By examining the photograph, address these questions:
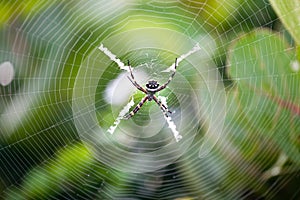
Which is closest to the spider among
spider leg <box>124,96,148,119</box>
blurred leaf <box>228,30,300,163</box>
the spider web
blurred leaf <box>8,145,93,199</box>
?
spider leg <box>124,96,148,119</box>

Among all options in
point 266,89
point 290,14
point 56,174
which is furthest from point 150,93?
point 290,14

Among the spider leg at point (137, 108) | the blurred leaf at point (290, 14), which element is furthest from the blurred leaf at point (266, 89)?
the spider leg at point (137, 108)

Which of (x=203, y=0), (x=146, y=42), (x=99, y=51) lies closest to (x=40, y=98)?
(x=99, y=51)

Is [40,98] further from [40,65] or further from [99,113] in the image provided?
[99,113]

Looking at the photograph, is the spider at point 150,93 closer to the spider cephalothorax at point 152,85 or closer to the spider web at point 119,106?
the spider cephalothorax at point 152,85

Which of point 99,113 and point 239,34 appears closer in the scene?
point 239,34

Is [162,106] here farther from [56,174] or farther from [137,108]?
[56,174]

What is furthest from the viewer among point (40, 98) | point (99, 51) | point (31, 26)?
point (99, 51)
